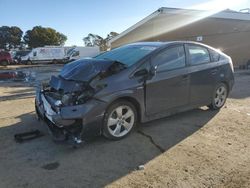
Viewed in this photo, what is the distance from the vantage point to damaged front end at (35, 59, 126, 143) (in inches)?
159

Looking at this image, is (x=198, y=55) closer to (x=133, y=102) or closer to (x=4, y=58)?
(x=133, y=102)

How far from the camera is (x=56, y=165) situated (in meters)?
3.75

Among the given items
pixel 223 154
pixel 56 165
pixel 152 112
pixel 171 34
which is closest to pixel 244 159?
pixel 223 154

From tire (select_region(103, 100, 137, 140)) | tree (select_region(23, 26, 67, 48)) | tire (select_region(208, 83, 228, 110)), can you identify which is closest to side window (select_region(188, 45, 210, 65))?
tire (select_region(208, 83, 228, 110))

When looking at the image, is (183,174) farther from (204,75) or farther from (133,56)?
(204,75)

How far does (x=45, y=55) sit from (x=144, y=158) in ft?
119

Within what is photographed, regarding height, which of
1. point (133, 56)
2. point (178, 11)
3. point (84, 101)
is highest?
point (178, 11)

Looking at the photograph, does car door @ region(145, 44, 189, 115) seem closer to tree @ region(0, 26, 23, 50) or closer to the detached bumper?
the detached bumper

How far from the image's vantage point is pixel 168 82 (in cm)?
511

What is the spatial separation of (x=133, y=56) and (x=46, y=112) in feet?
6.03

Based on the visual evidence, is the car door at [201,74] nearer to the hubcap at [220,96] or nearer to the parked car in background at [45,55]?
the hubcap at [220,96]

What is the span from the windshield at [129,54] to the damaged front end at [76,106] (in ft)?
1.55

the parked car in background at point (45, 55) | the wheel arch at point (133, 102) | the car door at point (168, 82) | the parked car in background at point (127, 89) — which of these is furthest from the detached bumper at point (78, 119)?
the parked car in background at point (45, 55)

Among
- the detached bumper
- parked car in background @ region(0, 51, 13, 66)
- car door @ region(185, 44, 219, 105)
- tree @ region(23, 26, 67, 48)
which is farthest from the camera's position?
tree @ region(23, 26, 67, 48)
